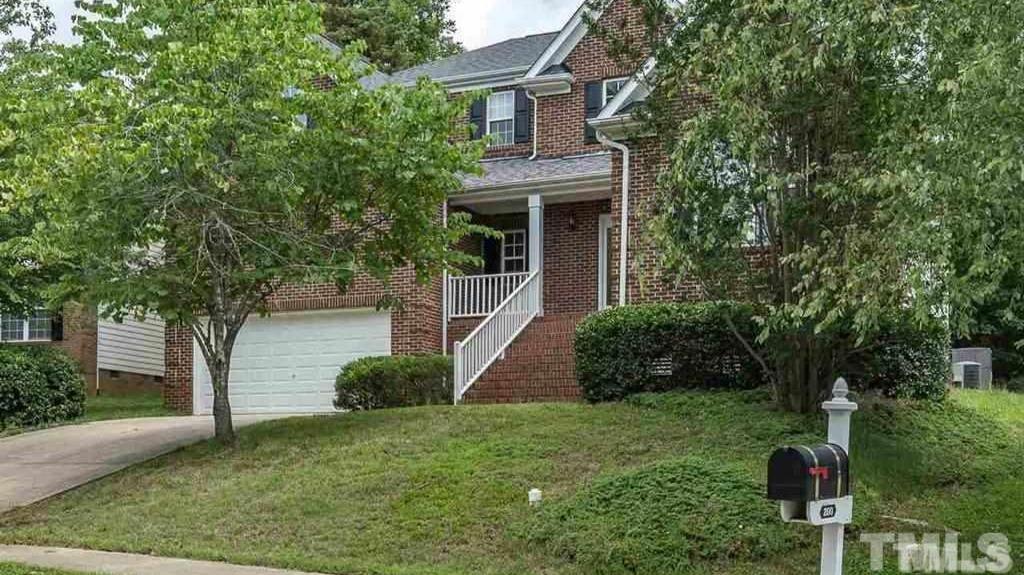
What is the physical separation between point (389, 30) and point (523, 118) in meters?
16.8

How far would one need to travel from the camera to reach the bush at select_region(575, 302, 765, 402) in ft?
46.6

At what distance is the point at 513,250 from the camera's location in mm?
22156

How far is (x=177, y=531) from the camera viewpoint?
10.8m

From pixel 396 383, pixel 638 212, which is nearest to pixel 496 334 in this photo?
pixel 396 383

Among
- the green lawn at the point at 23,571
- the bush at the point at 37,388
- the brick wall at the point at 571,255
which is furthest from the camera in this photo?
the brick wall at the point at 571,255

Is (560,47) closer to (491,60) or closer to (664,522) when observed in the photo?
(491,60)

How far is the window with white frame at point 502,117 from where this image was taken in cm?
2262

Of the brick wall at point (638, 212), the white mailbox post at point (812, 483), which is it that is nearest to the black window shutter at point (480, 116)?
the brick wall at point (638, 212)

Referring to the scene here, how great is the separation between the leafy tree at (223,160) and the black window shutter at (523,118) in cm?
794

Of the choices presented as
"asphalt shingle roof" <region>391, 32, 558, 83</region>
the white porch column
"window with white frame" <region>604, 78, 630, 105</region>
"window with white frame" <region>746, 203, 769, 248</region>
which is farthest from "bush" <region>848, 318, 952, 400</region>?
"asphalt shingle roof" <region>391, 32, 558, 83</region>

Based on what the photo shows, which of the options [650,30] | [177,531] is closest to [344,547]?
[177,531]

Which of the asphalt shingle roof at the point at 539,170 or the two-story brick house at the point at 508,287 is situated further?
the asphalt shingle roof at the point at 539,170

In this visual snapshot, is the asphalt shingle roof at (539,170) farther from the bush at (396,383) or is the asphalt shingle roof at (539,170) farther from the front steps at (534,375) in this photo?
the bush at (396,383)

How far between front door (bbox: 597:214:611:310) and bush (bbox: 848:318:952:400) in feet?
22.1
